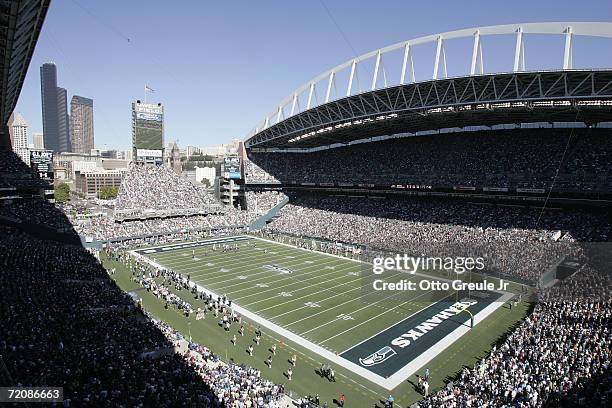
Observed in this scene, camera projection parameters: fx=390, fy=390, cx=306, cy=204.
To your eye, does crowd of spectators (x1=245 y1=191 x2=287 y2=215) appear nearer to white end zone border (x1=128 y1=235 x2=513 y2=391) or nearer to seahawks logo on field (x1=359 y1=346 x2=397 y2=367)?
white end zone border (x1=128 y1=235 x2=513 y2=391)

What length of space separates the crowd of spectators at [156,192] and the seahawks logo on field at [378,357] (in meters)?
42.7

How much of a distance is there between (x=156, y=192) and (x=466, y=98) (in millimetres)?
44264

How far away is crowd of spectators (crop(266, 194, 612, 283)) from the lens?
29828 millimetres

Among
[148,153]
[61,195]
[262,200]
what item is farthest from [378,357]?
[61,195]

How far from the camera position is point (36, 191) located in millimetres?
54438

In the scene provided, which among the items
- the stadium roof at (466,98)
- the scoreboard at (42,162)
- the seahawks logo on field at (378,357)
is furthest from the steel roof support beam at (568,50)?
the scoreboard at (42,162)

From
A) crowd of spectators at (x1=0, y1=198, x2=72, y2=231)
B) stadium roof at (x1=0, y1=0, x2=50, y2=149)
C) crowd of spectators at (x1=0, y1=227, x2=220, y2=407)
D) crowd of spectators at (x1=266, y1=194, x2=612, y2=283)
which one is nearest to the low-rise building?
crowd of spectators at (x1=0, y1=198, x2=72, y2=231)

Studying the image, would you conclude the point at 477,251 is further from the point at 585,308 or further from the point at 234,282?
the point at 234,282

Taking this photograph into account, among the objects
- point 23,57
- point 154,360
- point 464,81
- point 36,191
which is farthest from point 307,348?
point 36,191

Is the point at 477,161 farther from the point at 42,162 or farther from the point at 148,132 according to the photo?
the point at 42,162

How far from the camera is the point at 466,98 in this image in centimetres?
3438

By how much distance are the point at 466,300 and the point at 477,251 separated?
7.81 metres

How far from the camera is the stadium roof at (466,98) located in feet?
91.3

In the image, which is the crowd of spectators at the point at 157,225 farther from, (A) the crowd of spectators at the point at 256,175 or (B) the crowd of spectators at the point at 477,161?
(B) the crowd of spectators at the point at 477,161
